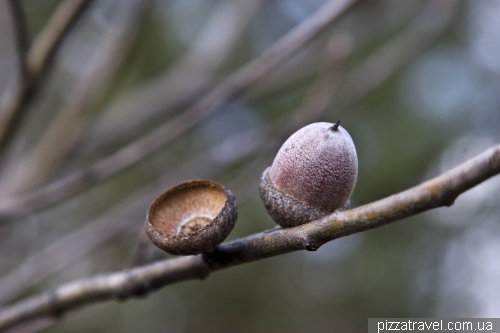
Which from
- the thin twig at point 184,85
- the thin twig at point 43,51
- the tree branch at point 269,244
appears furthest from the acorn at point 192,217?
the thin twig at point 184,85

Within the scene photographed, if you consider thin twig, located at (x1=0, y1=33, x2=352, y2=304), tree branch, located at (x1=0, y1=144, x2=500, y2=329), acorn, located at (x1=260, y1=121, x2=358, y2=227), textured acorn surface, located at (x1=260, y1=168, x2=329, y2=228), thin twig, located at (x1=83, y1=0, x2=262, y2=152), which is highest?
thin twig, located at (x1=83, y1=0, x2=262, y2=152)

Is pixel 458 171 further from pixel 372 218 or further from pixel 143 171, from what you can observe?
pixel 143 171

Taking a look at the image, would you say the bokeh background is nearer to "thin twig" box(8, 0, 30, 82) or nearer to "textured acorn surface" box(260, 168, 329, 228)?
"thin twig" box(8, 0, 30, 82)

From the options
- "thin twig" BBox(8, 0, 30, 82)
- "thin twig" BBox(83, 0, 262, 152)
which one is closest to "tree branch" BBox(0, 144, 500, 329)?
"thin twig" BBox(8, 0, 30, 82)

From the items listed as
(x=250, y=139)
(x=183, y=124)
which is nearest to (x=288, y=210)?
(x=183, y=124)

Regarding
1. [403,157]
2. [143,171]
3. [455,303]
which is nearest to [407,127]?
[403,157]

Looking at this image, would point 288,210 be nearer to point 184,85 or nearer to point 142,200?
point 142,200
